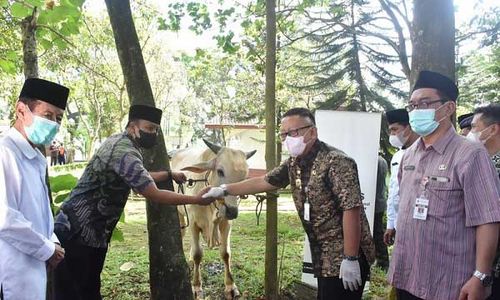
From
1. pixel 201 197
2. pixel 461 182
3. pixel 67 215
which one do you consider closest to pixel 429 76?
pixel 461 182

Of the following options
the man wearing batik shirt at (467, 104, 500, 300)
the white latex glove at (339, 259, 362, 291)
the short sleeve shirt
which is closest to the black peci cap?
the short sleeve shirt

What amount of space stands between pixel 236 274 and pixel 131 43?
391cm

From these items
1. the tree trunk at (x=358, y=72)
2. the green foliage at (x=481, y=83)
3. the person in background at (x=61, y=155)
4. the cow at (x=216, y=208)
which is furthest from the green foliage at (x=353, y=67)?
the person in background at (x=61, y=155)

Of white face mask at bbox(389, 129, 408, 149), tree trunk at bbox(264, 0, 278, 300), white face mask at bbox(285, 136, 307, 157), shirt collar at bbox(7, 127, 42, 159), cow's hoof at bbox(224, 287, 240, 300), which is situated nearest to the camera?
shirt collar at bbox(7, 127, 42, 159)

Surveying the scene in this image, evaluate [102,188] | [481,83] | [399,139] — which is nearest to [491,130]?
[399,139]

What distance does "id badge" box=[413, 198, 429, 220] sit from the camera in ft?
9.88

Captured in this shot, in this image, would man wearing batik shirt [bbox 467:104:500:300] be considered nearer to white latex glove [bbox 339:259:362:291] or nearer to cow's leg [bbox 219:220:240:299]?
white latex glove [bbox 339:259:362:291]

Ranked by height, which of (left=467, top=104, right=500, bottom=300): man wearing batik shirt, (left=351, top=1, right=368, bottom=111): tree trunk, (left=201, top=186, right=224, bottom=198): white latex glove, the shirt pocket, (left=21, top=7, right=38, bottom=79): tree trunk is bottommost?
(left=201, top=186, right=224, bottom=198): white latex glove

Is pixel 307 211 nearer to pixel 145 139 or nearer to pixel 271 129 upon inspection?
pixel 145 139

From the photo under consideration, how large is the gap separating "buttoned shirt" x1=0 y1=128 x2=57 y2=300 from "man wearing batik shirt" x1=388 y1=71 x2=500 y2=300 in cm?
225

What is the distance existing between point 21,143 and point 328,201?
81.7 inches

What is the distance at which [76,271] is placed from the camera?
3.98m

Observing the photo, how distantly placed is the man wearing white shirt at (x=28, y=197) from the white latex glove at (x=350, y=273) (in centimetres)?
188

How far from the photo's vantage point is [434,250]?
2.97m
